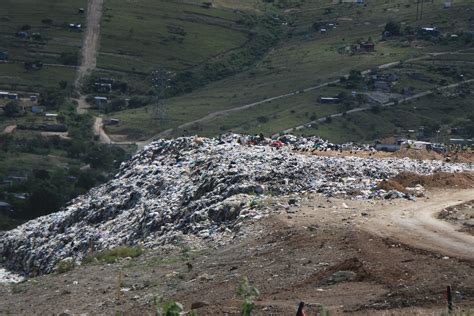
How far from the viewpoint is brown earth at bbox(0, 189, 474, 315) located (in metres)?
17.1

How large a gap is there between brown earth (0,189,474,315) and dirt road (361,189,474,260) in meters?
0.02

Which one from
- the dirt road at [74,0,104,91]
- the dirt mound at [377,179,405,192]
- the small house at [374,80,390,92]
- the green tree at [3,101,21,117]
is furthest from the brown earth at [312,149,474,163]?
the dirt road at [74,0,104,91]

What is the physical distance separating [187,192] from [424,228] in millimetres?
8434

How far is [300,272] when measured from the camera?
19328 millimetres

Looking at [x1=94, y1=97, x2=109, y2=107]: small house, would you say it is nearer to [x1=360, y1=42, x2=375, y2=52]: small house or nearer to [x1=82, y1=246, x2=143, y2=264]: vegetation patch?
[x1=360, y1=42, x2=375, y2=52]: small house

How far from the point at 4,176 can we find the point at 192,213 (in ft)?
144

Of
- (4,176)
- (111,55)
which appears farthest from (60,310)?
(111,55)

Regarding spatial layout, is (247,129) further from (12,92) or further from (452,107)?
(12,92)

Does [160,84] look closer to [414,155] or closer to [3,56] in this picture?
[3,56]

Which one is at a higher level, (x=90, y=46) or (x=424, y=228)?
(x=424, y=228)

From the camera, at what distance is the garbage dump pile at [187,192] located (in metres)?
26.1

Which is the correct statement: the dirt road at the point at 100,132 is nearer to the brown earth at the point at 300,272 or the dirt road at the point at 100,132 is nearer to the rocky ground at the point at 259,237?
the rocky ground at the point at 259,237

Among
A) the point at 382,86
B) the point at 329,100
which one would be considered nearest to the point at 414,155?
the point at 329,100

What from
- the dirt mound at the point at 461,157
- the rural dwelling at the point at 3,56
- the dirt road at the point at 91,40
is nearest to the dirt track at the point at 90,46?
the dirt road at the point at 91,40
